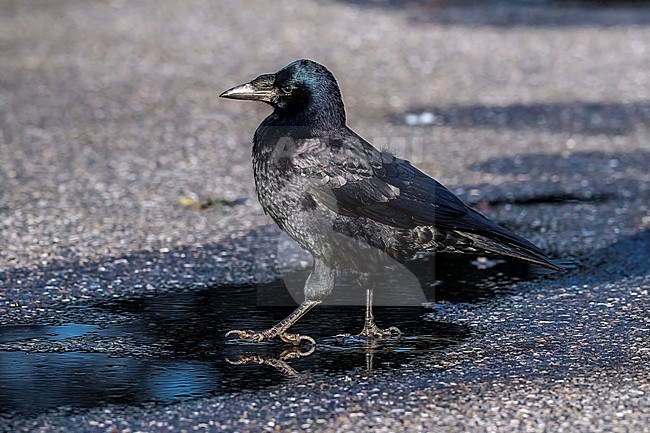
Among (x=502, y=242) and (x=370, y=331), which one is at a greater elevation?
(x=502, y=242)

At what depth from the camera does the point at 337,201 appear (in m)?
5.36

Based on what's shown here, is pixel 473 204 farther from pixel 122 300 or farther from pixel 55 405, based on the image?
pixel 55 405

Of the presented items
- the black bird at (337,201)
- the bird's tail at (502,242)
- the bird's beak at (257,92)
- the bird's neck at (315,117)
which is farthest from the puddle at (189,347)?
the bird's beak at (257,92)

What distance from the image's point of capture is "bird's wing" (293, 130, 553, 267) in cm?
536

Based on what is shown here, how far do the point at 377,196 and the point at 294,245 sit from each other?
1.68 meters

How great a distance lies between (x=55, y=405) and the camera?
4492 millimetres

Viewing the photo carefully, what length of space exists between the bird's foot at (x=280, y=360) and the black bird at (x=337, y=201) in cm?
15

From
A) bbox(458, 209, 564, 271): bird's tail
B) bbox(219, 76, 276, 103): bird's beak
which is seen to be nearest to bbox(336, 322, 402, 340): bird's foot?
bbox(458, 209, 564, 271): bird's tail

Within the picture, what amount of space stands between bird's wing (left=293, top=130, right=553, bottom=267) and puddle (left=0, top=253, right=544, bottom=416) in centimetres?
49

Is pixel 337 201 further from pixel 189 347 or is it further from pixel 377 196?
pixel 189 347

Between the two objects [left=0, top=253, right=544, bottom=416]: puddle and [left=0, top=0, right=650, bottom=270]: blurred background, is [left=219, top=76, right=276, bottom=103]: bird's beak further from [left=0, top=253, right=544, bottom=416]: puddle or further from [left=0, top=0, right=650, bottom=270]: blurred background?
[left=0, top=0, right=650, bottom=270]: blurred background

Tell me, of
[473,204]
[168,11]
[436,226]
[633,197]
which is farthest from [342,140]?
[168,11]

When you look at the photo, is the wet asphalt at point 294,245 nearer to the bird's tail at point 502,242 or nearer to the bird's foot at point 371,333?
the bird's foot at point 371,333

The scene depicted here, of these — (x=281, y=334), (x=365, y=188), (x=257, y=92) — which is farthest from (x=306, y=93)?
(x=281, y=334)
